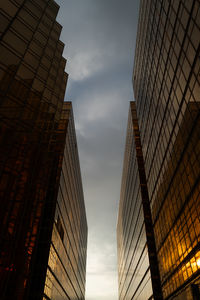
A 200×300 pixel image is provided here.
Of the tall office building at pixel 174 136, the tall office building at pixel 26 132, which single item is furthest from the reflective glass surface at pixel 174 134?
the tall office building at pixel 26 132

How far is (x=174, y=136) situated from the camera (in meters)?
29.2

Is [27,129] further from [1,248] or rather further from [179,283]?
[179,283]

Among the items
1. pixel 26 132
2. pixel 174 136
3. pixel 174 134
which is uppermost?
pixel 174 134

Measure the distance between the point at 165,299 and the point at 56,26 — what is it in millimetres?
39881

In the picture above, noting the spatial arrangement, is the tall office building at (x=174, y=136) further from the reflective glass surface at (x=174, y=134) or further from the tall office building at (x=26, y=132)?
the tall office building at (x=26, y=132)

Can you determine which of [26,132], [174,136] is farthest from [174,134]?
[26,132]

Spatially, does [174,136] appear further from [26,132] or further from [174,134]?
[26,132]

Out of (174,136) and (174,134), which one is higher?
(174,134)

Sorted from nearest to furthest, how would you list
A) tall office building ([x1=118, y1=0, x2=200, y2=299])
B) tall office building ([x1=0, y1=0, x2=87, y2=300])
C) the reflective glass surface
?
tall office building ([x1=0, y1=0, x2=87, y2=300]) < tall office building ([x1=118, y1=0, x2=200, y2=299]) < the reflective glass surface

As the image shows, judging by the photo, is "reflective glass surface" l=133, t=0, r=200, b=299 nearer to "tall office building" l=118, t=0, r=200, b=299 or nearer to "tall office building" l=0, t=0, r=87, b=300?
"tall office building" l=118, t=0, r=200, b=299

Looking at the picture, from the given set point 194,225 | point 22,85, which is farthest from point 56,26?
point 194,225

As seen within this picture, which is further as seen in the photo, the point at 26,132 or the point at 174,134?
the point at 174,134

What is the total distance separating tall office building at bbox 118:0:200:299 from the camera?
22.7 meters

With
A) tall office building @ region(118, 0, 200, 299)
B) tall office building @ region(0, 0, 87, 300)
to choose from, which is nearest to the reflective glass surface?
tall office building @ region(118, 0, 200, 299)
